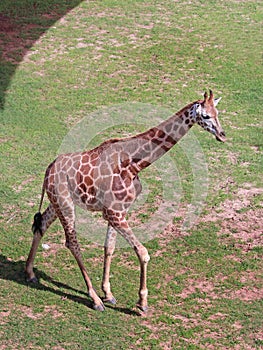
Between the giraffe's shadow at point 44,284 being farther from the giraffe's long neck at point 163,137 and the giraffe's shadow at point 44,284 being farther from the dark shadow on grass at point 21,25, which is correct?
the dark shadow on grass at point 21,25

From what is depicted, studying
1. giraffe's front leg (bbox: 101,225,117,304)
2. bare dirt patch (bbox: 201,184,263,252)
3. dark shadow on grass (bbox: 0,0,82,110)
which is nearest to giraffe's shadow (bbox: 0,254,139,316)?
giraffe's front leg (bbox: 101,225,117,304)

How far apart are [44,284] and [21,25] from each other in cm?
1145

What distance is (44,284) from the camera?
11.3 metres

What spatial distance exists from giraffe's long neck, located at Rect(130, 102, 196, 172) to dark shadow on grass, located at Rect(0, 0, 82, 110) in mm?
7865

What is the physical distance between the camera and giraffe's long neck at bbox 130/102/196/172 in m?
10.3

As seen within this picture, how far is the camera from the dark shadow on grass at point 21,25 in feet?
61.7

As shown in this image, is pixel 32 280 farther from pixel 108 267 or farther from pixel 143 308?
pixel 143 308

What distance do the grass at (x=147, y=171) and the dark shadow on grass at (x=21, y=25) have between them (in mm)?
57

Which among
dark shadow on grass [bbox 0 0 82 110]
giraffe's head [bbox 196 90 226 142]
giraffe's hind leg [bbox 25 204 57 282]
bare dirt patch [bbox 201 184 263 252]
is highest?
giraffe's head [bbox 196 90 226 142]

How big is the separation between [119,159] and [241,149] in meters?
5.62

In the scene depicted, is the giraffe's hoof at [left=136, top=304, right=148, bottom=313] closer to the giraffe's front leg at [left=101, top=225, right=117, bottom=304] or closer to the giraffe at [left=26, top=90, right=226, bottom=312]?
the giraffe at [left=26, top=90, right=226, bottom=312]

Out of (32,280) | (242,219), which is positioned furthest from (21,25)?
(32,280)

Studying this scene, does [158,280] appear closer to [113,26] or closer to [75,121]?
[75,121]

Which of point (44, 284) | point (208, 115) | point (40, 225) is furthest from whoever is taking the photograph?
point (44, 284)
